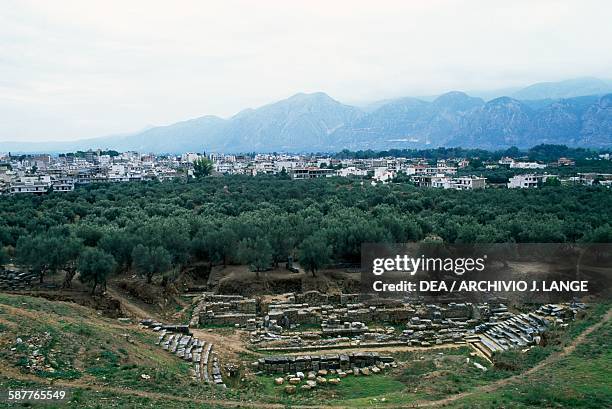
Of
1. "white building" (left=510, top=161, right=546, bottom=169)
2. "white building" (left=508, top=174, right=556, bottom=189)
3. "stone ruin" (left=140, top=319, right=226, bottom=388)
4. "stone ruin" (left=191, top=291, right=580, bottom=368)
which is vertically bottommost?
"stone ruin" (left=191, top=291, right=580, bottom=368)

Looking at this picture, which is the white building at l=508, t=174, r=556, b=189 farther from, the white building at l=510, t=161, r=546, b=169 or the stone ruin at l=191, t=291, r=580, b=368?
the stone ruin at l=191, t=291, r=580, b=368

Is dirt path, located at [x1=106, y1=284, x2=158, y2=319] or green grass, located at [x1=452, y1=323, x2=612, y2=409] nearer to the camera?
green grass, located at [x1=452, y1=323, x2=612, y2=409]

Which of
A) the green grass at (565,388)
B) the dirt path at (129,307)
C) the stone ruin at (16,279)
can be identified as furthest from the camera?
the stone ruin at (16,279)

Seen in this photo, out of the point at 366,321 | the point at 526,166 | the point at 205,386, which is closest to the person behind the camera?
the point at 205,386

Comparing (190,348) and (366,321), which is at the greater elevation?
(190,348)

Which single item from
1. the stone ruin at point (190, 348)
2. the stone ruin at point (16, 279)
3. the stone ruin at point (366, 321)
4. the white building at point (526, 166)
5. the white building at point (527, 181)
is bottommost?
the stone ruin at point (366, 321)

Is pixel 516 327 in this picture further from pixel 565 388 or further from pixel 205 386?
pixel 205 386

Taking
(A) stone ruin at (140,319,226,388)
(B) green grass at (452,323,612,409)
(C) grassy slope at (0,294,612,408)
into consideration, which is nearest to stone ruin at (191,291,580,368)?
(A) stone ruin at (140,319,226,388)

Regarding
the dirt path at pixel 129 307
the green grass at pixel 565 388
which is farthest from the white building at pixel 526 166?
the green grass at pixel 565 388

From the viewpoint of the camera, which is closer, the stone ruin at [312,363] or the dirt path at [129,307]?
the stone ruin at [312,363]

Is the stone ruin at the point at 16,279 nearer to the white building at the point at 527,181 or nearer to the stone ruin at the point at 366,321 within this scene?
the stone ruin at the point at 366,321

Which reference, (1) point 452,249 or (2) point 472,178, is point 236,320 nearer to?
(1) point 452,249

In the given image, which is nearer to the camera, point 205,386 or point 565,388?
point 565,388

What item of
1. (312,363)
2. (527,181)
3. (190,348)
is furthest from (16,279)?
(527,181)
